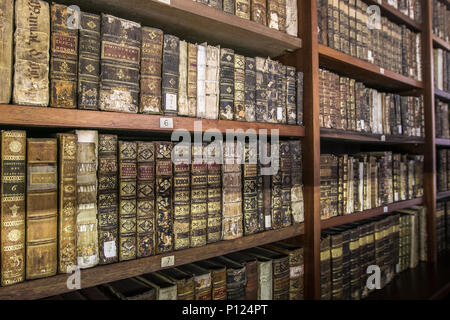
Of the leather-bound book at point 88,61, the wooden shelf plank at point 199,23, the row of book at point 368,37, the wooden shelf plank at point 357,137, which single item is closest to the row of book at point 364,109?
the wooden shelf plank at point 357,137

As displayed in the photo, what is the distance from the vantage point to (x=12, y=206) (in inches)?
22.8

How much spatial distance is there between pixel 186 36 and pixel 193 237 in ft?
2.21

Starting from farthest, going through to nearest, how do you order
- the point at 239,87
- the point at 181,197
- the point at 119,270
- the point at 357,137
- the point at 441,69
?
1. the point at 441,69
2. the point at 357,137
3. the point at 239,87
4. the point at 181,197
5. the point at 119,270

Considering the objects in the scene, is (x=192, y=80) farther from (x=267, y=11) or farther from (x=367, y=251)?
(x=367, y=251)

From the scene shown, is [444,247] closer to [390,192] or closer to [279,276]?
[390,192]

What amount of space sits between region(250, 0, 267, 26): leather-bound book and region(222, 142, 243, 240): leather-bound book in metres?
0.43

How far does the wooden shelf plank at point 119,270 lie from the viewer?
0.58 meters

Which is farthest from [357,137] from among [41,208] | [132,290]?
[41,208]

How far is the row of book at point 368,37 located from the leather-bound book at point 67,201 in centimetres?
99

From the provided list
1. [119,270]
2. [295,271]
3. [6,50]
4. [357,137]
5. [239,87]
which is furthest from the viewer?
[357,137]

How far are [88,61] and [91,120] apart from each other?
14 cm

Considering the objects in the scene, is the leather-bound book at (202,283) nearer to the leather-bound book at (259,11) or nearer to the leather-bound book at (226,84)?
the leather-bound book at (226,84)

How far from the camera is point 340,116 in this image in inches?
46.8

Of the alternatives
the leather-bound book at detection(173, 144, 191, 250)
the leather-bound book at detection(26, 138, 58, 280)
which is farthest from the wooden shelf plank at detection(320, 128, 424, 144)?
the leather-bound book at detection(26, 138, 58, 280)
